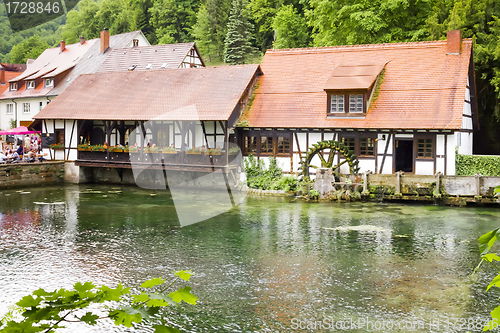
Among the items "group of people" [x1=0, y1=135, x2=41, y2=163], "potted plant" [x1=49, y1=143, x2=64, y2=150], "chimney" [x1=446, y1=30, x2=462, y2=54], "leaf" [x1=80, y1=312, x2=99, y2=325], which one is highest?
"chimney" [x1=446, y1=30, x2=462, y2=54]

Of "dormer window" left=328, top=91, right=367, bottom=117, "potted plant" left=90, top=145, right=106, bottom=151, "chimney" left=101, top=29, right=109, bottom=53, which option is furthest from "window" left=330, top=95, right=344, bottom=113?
"chimney" left=101, top=29, right=109, bottom=53

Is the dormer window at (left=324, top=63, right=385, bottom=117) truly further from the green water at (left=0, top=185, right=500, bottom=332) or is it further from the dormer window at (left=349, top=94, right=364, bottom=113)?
the green water at (left=0, top=185, right=500, bottom=332)

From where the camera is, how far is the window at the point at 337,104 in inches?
962

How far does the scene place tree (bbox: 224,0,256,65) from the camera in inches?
2055

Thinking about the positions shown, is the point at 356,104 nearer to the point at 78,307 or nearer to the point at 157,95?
the point at 157,95

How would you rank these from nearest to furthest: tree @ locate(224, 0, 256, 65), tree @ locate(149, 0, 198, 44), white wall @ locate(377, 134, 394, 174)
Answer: white wall @ locate(377, 134, 394, 174) → tree @ locate(224, 0, 256, 65) → tree @ locate(149, 0, 198, 44)

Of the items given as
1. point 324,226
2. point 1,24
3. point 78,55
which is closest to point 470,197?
point 324,226

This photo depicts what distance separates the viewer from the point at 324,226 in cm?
1708

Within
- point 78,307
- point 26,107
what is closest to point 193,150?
point 78,307

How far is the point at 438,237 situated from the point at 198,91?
15.9 m

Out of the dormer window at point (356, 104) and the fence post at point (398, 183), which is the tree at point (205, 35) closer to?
the dormer window at point (356, 104)

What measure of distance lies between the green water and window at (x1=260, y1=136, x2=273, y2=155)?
15.0ft

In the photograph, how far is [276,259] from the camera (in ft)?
43.2

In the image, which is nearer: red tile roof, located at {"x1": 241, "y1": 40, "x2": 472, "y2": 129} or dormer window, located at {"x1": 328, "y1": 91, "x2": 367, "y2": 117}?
red tile roof, located at {"x1": 241, "y1": 40, "x2": 472, "y2": 129}
